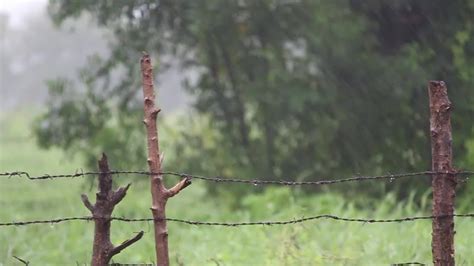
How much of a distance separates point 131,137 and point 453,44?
13.4 feet

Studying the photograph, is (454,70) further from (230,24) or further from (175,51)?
(175,51)

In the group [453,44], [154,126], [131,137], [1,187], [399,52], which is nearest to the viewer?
[154,126]

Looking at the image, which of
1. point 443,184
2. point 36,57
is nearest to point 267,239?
point 443,184

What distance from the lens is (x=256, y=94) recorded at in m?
9.77

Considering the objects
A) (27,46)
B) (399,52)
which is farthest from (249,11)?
(27,46)

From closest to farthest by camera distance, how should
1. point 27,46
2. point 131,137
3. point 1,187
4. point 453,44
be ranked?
point 453,44 → point 131,137 → point 1,187 → point 27,46

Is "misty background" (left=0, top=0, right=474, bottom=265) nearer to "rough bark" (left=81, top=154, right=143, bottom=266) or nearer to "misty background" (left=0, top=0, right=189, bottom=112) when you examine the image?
"rough bark" (left=81, top=154, right=143, bottom=266)

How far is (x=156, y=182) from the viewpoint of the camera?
11.3 ft

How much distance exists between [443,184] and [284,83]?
6.32 metres

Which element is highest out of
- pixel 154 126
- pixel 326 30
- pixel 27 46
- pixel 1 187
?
pixel 27 46

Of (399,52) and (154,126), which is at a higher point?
(399,52)

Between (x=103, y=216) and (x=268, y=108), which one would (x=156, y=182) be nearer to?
(x=103, y=216)

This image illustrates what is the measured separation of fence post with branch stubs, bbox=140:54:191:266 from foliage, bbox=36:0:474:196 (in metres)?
5.40

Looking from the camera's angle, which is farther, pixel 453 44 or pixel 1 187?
pixel 1 187
